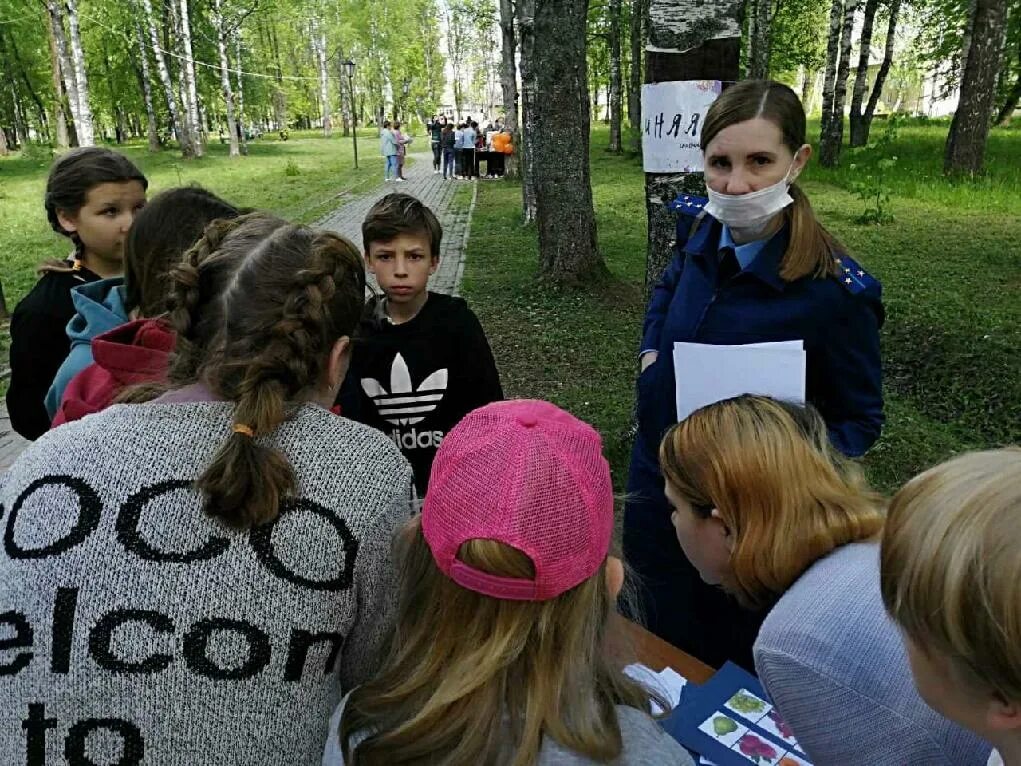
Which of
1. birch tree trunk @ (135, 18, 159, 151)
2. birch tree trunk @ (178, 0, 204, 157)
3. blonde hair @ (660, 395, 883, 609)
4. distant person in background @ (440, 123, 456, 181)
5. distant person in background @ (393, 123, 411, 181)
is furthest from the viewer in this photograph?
birch tree trunk @ (135, 18, 159, 151)

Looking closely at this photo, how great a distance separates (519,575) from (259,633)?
42 cm

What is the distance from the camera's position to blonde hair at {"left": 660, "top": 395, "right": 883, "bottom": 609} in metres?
1.58

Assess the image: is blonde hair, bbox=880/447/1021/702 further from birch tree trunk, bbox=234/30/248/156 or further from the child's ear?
birch tree trunk, bbox=234/30/248/156

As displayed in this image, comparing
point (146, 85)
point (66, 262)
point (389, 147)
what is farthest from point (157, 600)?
point (146, 85)

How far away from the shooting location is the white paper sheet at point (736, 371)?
208cm

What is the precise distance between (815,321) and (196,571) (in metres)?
1.62

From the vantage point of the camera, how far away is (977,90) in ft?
42.4

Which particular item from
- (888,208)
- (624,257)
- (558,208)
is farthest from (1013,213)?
(558,208)

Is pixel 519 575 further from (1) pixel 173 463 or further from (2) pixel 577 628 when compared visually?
(1) pixel 173 463

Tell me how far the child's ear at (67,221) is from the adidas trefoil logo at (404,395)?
105cm

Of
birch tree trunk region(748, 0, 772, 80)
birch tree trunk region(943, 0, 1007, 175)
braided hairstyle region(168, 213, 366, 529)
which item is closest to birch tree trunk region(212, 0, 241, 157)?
birch tree trunk region(748, 0, 772, 80)

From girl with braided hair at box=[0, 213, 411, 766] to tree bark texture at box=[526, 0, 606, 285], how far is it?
7135 mm

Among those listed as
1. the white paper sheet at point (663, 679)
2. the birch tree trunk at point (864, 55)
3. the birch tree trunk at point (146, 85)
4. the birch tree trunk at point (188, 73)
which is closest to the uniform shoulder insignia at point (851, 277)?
the white paper sheet at point (663, 679)

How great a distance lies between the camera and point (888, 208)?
1187cm
